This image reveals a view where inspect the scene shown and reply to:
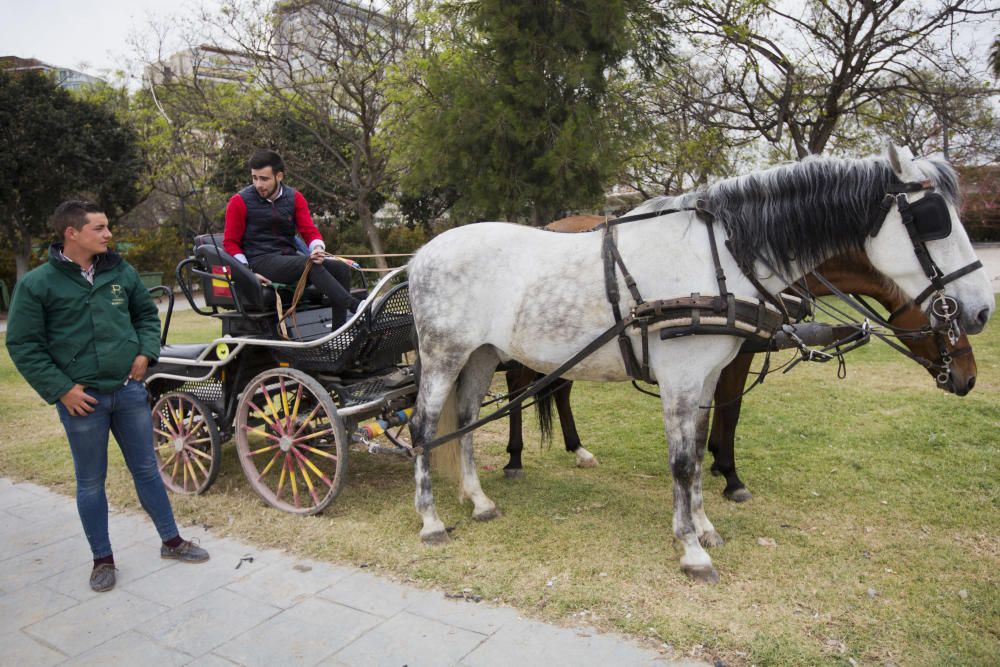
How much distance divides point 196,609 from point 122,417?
1.03 meters

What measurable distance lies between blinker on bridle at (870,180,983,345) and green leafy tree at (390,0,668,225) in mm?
4395

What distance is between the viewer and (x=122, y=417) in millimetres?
3445

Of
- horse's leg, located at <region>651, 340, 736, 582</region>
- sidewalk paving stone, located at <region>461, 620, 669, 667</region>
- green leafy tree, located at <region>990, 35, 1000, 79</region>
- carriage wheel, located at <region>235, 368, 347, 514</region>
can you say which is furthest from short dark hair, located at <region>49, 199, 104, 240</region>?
green leafy tree, located at <region>990, 35, 1000, 79</region>

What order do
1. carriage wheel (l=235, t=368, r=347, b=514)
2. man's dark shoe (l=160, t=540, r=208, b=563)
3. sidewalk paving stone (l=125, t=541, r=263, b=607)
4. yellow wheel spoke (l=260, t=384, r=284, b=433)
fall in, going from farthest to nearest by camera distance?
yellow wheel spoke (l=260, t=384, r=284, b=433), carriage wheel (l=235, t=368, r=347, b=514), man's dark shoe (l=160, t=540, r=208, b=563), sidewalk paving stone (l=125, t=541, r=263, b=607)

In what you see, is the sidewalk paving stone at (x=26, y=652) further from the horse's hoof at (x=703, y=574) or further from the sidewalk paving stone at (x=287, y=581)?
the horse's hoof at (x=703, y=574)

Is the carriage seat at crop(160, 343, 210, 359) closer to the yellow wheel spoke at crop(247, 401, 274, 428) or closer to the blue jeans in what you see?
the yellow wheel spoke at crop(247, 401, 274, 428)

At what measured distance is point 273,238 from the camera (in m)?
4.52

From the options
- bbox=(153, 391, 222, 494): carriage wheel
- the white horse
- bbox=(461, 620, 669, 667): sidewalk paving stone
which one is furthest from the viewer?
bbox=(153, 391, 222, 494): carriage wheel

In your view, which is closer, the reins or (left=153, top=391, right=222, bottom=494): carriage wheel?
the reins

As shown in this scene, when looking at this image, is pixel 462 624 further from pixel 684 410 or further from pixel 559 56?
pixel 559 56

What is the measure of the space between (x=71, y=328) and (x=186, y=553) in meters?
1.32

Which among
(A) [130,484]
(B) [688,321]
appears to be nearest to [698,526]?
(B) [688,321]

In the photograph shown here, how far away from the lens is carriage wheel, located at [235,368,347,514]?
4012mm

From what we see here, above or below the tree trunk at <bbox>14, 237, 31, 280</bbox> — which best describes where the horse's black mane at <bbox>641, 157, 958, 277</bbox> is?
below
